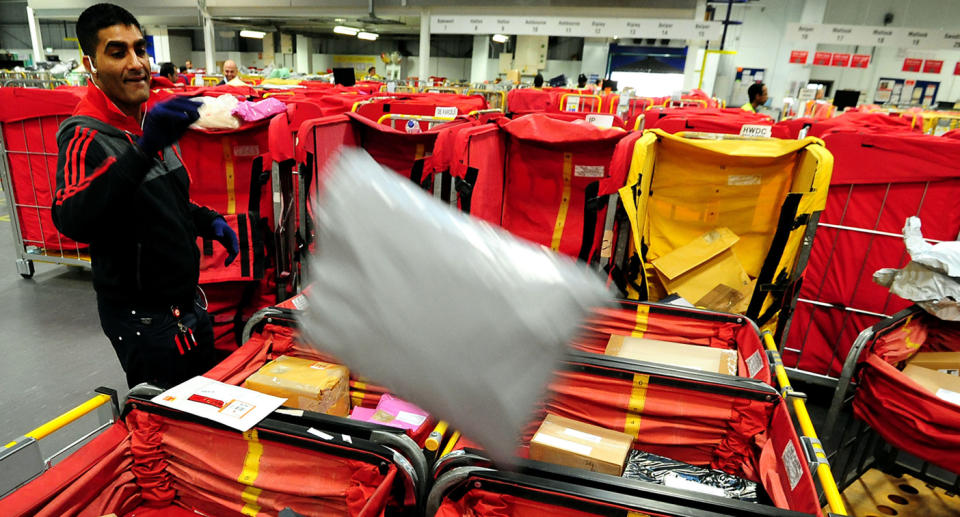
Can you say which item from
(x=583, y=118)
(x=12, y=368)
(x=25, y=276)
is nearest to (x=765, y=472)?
(x=583, y=118)

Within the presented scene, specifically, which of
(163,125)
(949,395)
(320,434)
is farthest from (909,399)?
(163,125)

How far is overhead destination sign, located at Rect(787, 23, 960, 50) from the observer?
10.2 meters

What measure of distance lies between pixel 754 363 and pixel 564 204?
1658 mm

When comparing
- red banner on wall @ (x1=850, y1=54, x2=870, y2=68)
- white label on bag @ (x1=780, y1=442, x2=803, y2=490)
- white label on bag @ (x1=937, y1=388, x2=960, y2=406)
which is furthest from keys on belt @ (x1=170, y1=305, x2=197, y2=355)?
red banner on wall @ (x1=850, y1=54, x2=870, y2=68)

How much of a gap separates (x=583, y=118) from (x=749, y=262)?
212cm

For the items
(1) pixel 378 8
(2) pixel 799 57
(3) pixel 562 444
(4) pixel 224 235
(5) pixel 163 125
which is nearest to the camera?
(5) pixel 163 125

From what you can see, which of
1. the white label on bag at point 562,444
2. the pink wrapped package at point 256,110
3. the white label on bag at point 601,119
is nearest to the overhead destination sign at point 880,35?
the white label on bag at point 601,119

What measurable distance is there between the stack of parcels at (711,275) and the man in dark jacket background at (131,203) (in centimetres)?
248

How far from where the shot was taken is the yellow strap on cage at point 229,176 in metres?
3.56

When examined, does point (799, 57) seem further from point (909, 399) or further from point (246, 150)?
point (246, 150)

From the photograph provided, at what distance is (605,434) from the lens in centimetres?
198

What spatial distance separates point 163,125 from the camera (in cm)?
142

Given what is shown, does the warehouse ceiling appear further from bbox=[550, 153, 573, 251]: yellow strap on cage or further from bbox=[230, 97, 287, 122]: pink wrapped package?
bbox=[230, 97, 287, 122]: pink wrapped package

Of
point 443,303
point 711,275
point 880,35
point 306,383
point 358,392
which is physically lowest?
point 358,392
